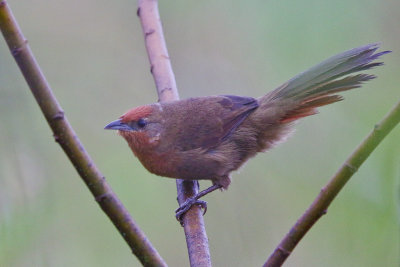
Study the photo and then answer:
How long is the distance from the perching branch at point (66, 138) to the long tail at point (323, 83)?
159 centimetres

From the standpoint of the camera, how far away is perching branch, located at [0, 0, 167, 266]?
1815 millimetres

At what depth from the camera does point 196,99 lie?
4.26m

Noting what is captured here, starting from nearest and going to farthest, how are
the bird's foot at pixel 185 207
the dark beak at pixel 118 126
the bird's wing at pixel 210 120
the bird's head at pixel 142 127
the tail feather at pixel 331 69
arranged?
the tail feather at pixel 331 69
the bird's foot at pixel 185 207
the dark beak at pixel 118 126
the bird's head at pixel 142 127
the bird's wing at pixel 210 120

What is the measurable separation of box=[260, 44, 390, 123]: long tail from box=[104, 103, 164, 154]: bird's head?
85 centimetres

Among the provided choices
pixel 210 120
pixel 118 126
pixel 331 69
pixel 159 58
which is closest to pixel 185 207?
pixel 118 126

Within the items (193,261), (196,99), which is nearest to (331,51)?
(196,99)

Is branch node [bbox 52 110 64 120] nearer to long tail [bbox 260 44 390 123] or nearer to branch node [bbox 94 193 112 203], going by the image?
branch node [bbox 94 193 112 203]

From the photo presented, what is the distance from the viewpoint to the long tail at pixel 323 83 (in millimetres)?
3057

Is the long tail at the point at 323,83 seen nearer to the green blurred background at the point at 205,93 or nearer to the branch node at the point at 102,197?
the green blurred background at the point at 205,93

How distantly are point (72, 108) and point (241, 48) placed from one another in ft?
6.02

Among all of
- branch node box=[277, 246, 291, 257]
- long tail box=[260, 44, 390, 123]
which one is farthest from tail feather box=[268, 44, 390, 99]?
branch node box=[277, 246, 291, 257]

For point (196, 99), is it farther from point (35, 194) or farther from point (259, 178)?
point (35, 194)

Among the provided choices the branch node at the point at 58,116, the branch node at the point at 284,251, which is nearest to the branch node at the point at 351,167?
the branch node at the point at 284,251

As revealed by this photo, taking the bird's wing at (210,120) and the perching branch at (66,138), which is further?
the bird's wing at (210,120)
